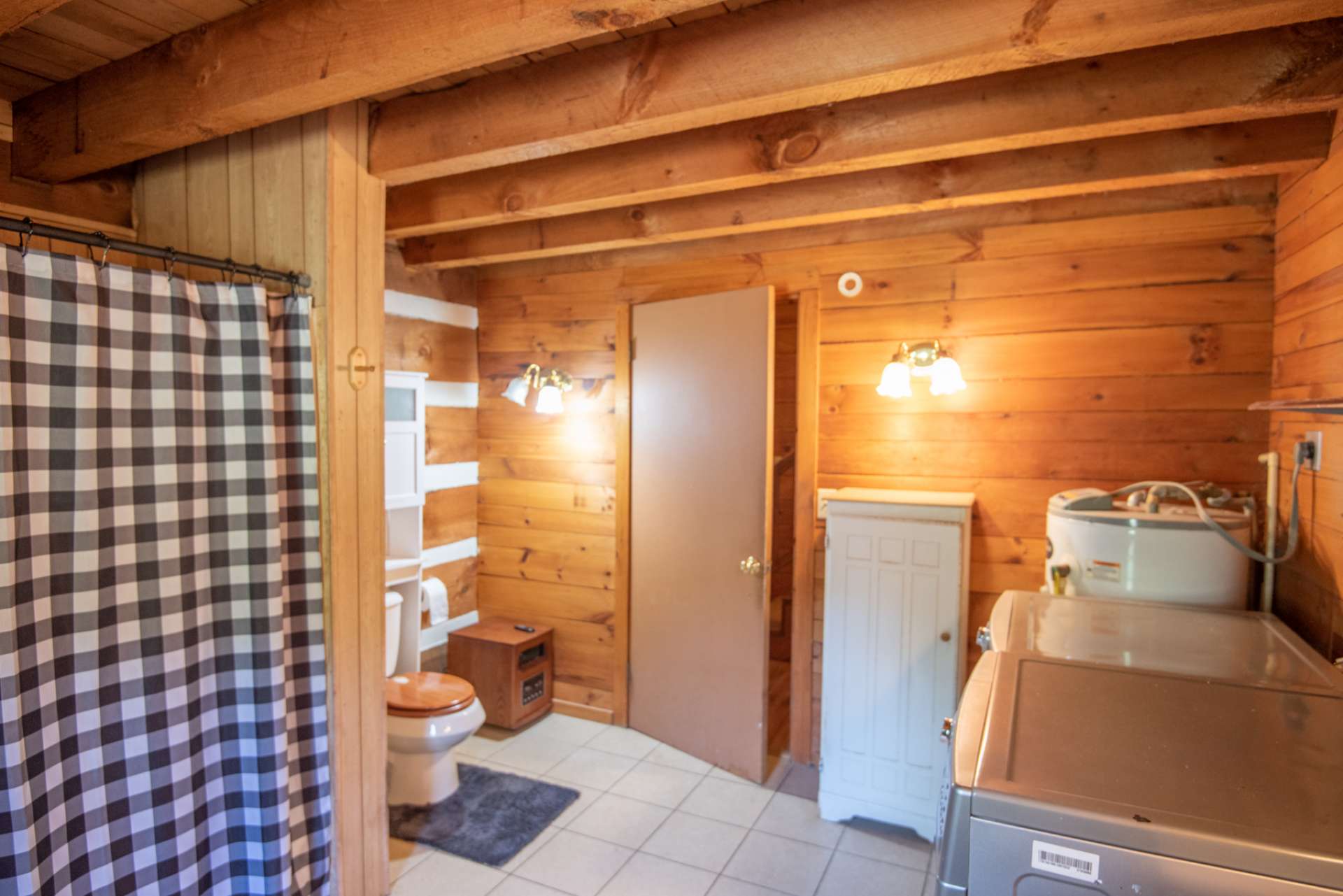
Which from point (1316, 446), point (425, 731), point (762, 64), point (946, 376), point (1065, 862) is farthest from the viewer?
point (425, 731)

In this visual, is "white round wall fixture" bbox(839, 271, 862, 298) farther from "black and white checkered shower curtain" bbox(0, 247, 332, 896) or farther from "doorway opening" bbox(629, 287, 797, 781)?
"black and white checkered shower curtain" bbox(0, 247, 332, 896)

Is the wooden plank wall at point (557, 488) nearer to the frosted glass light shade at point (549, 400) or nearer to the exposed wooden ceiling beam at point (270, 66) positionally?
the frosted glass light shade at point (549, 400)

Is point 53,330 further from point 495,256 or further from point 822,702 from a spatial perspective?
point 822,702

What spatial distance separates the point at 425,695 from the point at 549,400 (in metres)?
1.29

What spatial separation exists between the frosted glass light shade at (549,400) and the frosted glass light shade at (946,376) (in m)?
1.58

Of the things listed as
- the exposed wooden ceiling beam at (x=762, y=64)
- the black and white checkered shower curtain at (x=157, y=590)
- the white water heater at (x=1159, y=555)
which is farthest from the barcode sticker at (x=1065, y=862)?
the black and white checkered shower curtain at (x=157, y=590)

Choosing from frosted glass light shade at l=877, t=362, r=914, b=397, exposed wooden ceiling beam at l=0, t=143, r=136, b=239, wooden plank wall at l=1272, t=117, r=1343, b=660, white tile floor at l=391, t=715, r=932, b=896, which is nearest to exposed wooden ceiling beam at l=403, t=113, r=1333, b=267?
wooden plank wall at l=1272, t=117, r=1343, b=660

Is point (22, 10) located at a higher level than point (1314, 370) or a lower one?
higher

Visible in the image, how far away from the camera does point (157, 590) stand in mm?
1611

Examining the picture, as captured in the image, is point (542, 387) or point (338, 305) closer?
point (338, 305)

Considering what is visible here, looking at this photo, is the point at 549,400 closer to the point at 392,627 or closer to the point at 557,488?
the point at 557,488

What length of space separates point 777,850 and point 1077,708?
1493 mm

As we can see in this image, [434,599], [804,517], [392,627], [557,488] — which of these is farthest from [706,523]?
[392,627]

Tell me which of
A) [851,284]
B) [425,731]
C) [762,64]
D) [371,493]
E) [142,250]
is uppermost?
[762,64]
